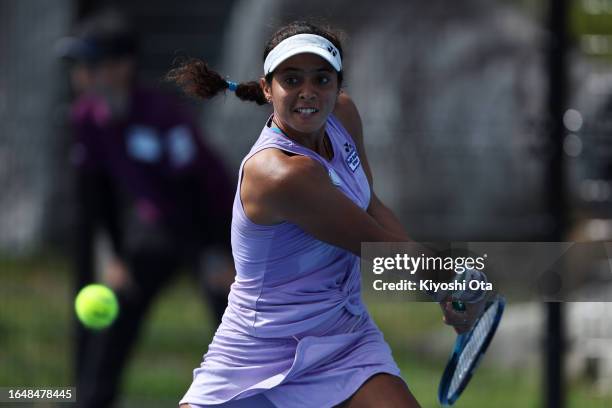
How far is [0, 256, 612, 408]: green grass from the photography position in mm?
7023

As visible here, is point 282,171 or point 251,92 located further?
point 251,92

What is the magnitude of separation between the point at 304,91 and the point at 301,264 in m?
0.50

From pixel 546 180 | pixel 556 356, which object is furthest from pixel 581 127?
pixel 556 356

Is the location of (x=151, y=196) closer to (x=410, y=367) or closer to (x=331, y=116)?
(x=410, y=367)

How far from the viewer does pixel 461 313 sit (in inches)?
152

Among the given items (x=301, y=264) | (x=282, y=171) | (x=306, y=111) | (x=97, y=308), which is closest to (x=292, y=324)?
(x=301, y=264)

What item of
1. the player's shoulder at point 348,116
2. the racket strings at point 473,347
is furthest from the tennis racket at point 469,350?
the player's shoulder at point 348,116

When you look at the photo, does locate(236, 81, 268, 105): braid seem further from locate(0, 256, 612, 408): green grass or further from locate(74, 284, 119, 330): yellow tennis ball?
locate(0, 256, 612, 408): green grass

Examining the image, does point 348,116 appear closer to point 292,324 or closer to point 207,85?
point 207,85

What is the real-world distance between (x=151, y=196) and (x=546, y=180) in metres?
1.90

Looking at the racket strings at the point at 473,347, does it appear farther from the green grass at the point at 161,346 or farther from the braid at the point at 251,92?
the green grass at the point at 161,346

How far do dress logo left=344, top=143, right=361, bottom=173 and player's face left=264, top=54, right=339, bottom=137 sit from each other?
201 millimetres

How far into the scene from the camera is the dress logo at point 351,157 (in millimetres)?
4078

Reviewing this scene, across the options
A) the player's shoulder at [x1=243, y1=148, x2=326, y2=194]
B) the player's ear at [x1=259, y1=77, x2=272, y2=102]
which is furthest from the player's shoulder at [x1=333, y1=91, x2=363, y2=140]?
the player's shoulder at [x1=243, y1=148, x2=326, y2=194]
